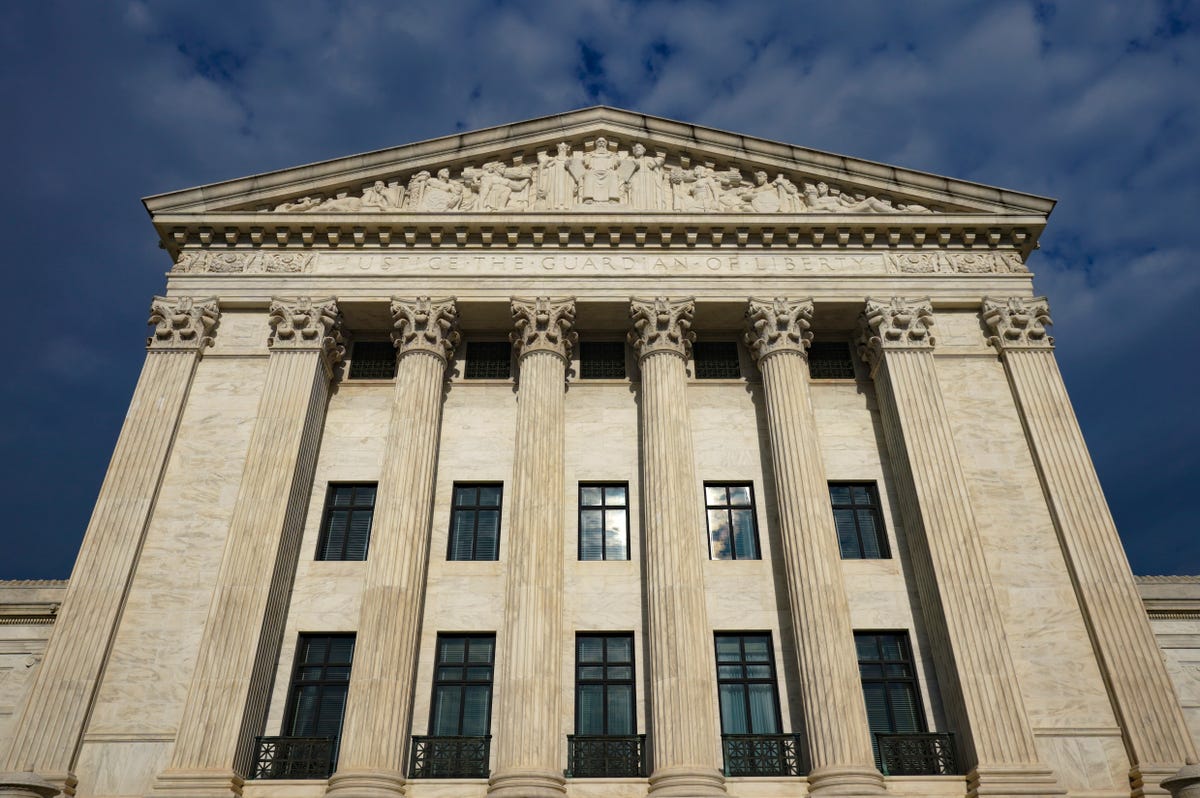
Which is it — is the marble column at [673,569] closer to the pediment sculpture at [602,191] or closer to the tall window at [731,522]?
the tall window at [731,522]

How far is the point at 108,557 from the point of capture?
20688 millimetres

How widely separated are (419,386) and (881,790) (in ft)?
49.4

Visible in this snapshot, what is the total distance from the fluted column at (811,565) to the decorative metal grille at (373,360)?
10.9 m

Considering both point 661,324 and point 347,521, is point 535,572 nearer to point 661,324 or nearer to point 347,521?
point 347,521

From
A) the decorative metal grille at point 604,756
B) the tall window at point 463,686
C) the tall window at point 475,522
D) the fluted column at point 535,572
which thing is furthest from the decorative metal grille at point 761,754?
the tall window at point 475,522

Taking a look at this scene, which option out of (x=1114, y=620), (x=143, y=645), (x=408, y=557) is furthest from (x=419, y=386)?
(x=1114, y=620)

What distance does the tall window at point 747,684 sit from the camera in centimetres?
2030

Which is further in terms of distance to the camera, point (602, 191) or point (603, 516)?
point (602, 191)

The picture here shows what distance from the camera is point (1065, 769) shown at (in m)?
18.6

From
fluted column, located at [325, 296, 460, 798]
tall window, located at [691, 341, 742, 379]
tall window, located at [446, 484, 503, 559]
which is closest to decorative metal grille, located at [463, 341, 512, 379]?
fluted column, located at [325, 296, 460, 798]

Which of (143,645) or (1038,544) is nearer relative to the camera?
(143,645)

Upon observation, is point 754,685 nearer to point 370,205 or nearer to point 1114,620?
point 1114,620

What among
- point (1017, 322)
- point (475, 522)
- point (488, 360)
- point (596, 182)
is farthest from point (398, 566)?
point (1017, 322)

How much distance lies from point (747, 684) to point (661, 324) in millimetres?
10049
